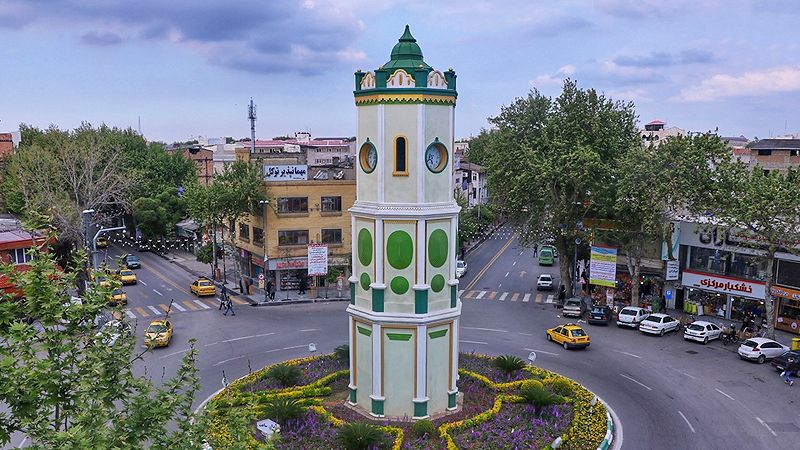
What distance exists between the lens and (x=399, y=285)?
2325 cm

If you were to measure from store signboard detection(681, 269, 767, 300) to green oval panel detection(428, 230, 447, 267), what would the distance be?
25383 mm

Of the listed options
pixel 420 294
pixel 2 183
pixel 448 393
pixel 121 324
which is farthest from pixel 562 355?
pixel 2 183

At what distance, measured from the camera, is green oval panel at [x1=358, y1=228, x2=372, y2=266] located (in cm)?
2366

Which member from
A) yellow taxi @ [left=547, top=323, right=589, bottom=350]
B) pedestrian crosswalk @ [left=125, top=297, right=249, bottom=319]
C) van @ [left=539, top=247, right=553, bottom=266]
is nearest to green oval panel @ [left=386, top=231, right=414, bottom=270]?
yellow taxi @ [left=547, top=323, right=589, bottom=350]

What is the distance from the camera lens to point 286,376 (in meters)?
26.7

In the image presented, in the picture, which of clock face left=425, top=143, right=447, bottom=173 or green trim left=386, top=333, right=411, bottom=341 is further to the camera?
green trim left=386, top=333, right=411, bottom=341

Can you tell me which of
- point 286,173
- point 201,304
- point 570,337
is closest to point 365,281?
point 570,337

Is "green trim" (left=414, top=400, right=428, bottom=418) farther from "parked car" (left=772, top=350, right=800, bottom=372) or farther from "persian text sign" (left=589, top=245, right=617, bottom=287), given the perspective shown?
"persian text sign" (left=589, top=245, right=617, bottom=287)

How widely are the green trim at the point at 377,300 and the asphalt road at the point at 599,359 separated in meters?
9.94

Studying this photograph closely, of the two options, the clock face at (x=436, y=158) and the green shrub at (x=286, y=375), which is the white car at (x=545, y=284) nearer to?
the green shrub at (x=286, y=375)

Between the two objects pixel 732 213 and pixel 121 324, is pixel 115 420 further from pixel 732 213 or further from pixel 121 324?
pixel 732 213

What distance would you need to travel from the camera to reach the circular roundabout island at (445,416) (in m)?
21.2

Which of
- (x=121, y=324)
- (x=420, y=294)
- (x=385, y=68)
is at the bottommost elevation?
(x=420, y=294)

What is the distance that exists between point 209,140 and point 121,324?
158 metres
